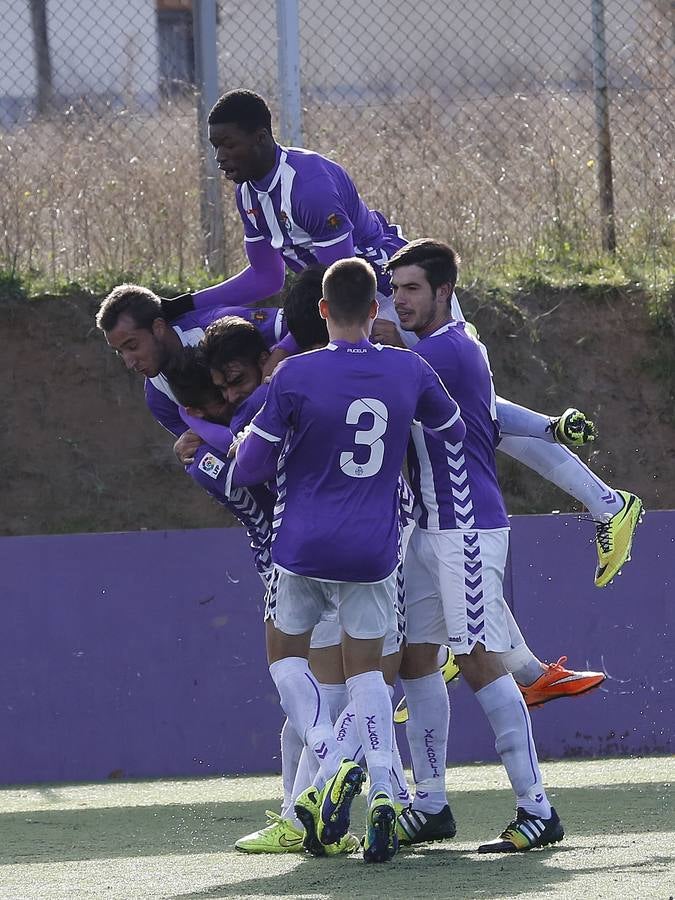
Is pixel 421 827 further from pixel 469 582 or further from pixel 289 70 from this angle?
pixel 289 70

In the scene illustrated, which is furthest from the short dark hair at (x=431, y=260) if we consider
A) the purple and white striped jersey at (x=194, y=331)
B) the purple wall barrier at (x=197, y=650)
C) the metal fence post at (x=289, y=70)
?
the metal fence post at (x=289, y=70)

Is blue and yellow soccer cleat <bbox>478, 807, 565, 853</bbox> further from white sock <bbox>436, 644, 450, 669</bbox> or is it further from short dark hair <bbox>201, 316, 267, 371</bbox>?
short dark hair <bbox>201, 316, 267, 371</bbox>

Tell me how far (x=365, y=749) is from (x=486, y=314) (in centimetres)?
670

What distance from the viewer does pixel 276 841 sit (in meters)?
5.33

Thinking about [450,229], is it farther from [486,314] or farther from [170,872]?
[170,872]

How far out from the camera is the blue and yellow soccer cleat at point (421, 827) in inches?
209

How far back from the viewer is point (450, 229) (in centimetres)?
1185

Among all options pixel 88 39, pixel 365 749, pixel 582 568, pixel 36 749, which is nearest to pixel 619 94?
pixel 88 39

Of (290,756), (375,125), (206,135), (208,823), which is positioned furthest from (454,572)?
(375,125)

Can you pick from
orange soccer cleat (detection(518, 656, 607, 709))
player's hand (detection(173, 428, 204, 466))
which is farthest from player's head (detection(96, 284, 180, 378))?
orange soccer cleat (detection(518, 656, 607, 709))

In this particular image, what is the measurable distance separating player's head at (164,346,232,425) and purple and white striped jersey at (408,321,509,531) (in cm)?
71

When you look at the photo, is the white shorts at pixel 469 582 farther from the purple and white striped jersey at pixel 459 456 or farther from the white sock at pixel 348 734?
the white sock at pixel 348 734

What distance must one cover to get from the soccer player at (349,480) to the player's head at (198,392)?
0.61 m

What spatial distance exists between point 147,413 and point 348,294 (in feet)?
20.7
